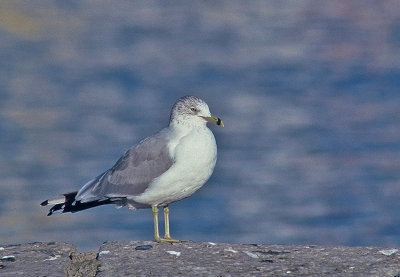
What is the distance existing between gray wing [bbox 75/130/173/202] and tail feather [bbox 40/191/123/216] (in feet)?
0.12

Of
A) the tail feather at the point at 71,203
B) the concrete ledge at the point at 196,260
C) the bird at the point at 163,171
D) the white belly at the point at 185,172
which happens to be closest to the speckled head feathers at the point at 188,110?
the bird at the point at 163,171

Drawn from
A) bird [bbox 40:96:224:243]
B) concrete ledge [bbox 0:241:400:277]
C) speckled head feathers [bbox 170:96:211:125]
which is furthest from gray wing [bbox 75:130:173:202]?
concrete ledge [bbox 0:241:400:277]

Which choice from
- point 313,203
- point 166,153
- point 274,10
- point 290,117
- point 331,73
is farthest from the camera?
point 274,10

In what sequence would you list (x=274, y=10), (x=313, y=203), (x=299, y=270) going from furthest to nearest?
(x=274, y=10)
(x=313, y=203)
(x=299, y=270)

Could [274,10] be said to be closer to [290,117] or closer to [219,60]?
[219,60]

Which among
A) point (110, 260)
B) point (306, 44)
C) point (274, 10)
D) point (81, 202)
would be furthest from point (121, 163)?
point (274, 10)

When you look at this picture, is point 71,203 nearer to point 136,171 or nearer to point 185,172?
point 136,171

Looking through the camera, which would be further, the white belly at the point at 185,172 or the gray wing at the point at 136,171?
the gray wing at the point at 136,171

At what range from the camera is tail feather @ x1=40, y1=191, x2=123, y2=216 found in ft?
20.2

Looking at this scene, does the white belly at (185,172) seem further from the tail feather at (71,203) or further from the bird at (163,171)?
the tail feather at (71,203)

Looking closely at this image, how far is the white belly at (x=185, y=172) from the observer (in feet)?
18.9

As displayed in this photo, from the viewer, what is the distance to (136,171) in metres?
6.01

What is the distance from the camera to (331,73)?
50.8 feet

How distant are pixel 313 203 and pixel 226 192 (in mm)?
788
